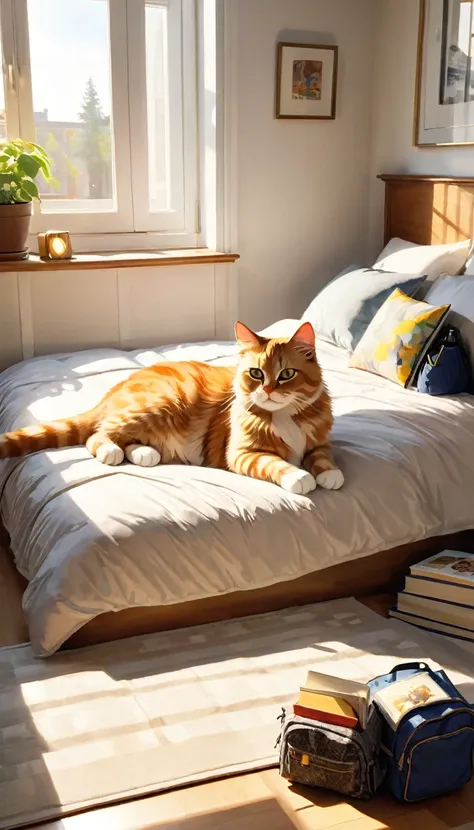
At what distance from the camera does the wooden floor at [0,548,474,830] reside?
1.52 m

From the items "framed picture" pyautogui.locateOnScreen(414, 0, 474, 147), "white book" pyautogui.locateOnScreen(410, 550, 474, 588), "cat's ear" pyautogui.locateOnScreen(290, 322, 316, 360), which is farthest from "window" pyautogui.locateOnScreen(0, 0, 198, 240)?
"white book" pyautogui.locateOnScreen(410, 550, 474, 588)

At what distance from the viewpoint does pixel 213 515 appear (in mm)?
2107

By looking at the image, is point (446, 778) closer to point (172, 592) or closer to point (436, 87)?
point (172, 592)

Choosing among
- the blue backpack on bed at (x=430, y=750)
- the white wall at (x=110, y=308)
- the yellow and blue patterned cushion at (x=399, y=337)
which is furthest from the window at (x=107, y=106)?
the blue backpack on bed at (x=430, y=750)

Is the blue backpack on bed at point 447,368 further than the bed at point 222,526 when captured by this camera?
Yes

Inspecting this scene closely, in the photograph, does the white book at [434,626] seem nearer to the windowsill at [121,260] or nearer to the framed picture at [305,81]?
the windowsill at [121,260]

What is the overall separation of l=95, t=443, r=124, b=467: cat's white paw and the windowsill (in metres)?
1.35

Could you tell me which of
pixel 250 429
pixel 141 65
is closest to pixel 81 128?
pixel 141 65

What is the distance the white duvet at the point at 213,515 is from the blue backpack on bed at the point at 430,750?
613 mm

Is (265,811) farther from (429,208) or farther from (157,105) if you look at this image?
(157,105)

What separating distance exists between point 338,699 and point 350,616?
0.60 meters

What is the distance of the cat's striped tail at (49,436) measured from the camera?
2424mm

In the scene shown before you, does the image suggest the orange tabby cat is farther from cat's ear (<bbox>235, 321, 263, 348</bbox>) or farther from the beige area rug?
the beige area rug

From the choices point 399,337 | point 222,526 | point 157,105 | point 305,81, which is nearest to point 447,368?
point 399,337
